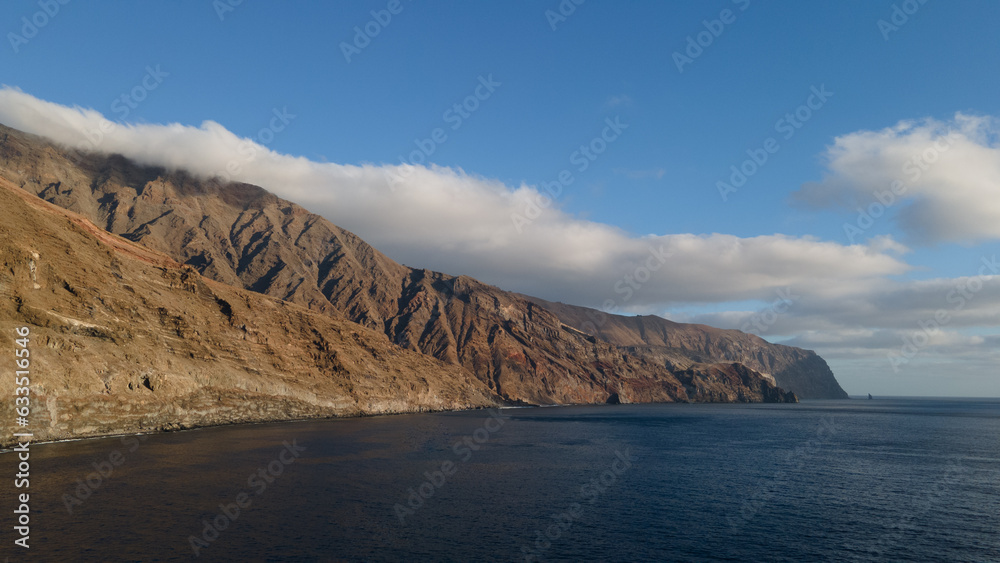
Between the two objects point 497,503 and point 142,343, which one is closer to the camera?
point 497,503

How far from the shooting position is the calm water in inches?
1223

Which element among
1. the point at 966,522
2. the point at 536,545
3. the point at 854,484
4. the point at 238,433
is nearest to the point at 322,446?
the point at 238,433

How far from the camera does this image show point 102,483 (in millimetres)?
43531

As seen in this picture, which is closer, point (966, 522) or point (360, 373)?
point (966, 522)

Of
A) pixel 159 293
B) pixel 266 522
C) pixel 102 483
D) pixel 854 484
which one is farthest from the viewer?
pixel 159 293

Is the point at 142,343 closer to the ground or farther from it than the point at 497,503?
farther from it

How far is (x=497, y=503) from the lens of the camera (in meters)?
42.3

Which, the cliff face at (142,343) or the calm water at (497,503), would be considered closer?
the calm water at (497,503)

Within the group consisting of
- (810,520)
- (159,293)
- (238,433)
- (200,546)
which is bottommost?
(238,433)

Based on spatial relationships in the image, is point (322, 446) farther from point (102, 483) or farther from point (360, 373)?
point (360, 373)

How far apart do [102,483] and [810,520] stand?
57.6 m

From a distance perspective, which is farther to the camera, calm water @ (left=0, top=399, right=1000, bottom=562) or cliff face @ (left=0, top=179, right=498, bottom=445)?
cliff face @ (left=0, top=179, right=498, bottom=445)

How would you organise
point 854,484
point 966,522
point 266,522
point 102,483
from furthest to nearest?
point 854,484 → point 102,483 → point 966,522 → point 266,522

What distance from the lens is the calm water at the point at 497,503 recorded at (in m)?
31.1
